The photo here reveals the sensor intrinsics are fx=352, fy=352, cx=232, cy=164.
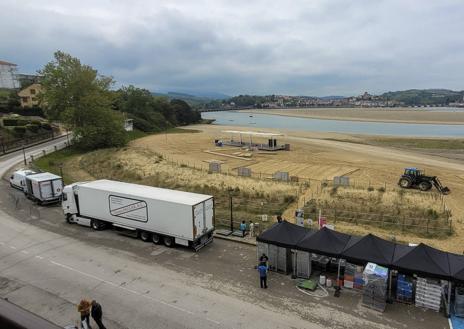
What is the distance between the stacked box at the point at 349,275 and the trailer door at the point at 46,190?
22630 mm

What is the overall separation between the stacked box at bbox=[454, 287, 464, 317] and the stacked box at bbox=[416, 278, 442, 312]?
21.4 inches

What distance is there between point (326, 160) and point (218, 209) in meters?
25.4

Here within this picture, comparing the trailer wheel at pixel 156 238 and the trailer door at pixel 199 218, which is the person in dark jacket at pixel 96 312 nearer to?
the trailer door at pixel 199 218

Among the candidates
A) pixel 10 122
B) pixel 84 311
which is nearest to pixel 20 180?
pixel 84 311

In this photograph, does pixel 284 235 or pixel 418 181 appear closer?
pixel 284 235

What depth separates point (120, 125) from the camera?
6075cm

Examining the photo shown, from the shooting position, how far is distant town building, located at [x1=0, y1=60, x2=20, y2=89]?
5404 inches

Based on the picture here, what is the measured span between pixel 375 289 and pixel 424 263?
217cm

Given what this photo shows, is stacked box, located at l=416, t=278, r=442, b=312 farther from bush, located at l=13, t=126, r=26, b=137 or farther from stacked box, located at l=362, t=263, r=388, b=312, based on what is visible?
bush, located at l=13, t=126, r=26, b=137

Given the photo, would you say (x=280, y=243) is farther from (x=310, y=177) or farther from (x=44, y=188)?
(x=310, y=177)

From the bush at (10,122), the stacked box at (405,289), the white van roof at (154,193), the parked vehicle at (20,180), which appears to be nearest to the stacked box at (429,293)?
the stacked box at (405,289)

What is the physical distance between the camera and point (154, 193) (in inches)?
786

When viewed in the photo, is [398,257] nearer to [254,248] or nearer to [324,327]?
[324,327]

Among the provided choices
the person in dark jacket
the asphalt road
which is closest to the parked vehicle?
the asphalt road
